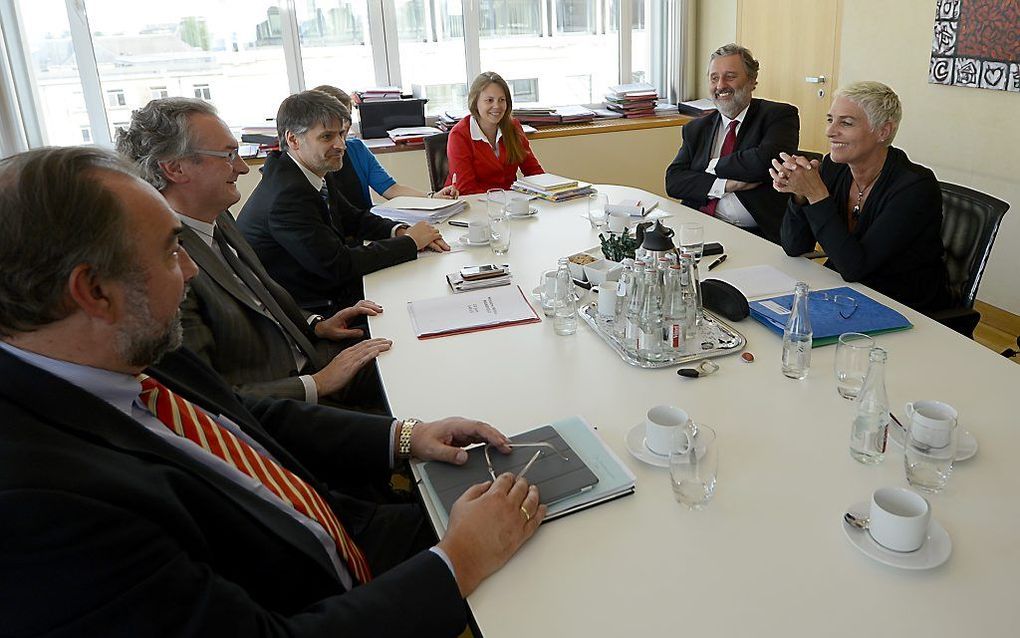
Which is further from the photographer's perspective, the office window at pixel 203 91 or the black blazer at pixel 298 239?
the office window at pixel 203 91

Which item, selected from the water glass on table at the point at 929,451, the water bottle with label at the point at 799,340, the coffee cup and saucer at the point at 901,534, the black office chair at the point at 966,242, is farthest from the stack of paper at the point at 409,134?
the coffee cup and saucer at the point at 901,534

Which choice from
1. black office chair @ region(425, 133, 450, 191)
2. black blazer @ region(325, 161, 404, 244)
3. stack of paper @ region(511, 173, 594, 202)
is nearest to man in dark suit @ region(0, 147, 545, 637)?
black blazer @ region(325, 161, 404, 244)

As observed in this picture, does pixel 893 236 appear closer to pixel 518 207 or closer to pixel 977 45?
pixel 518 207

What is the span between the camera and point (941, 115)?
3.52 m

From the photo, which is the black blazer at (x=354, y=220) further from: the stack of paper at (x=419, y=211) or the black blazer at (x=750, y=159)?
the black blazer at (x=750, y=159)

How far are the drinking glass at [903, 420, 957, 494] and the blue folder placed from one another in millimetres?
489

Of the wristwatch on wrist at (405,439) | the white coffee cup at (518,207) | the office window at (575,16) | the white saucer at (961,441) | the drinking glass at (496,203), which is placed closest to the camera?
the white saucer at (961,441)

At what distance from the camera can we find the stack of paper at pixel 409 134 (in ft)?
14.6

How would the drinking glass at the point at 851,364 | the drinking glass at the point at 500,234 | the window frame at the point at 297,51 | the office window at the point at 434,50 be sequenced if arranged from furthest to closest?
the office window at the point at 434,50 → the window frame at the point at 297,51 → the drinking glass at the point at 500,234 → the drinking glass at the point at 851,364

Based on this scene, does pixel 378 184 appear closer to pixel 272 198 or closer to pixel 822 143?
pixel 272 198

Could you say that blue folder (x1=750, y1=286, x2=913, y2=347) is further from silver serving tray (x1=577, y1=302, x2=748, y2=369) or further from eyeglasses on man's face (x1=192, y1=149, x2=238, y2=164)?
eyeglasses on man's face (x1=192, y1=149, x2=238, y2=164)

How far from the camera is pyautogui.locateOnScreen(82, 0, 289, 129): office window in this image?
426 centimetres

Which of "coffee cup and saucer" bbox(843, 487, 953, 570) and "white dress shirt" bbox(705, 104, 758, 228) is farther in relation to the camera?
"white dress shirt" bbox(705, 104, 758, 228)

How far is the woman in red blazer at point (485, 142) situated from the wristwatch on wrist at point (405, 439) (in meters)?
2.36
